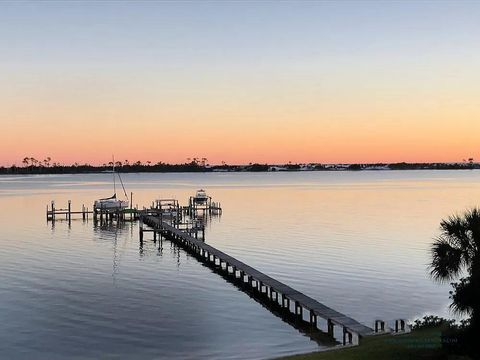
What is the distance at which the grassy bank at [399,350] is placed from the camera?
48.7 ft

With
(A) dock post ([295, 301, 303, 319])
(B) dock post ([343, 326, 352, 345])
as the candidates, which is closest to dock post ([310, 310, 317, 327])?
(A) dock post ([295, 301, 303, 319])

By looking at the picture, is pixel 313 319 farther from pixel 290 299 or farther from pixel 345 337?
pixel 345 337

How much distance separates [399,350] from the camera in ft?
50.7

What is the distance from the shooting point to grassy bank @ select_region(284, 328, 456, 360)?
48.7ft

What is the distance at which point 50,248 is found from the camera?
51094 mm

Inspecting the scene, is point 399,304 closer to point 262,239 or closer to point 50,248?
point 262,239

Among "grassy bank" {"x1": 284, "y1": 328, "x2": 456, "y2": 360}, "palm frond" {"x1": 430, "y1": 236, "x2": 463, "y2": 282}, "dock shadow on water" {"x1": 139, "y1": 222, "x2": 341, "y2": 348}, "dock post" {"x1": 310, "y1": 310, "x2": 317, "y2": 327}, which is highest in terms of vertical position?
"palm frond" {"x1": 430, "y1": 236, "x2": 463, "y2": 282}

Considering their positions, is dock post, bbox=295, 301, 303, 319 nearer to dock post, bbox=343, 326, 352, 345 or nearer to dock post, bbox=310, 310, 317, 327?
dock post, bbox=310, 310, 317, 327

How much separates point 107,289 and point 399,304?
1623 cm

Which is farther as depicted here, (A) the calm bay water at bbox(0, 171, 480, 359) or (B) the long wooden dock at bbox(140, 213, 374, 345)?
(A) the calm bay water at bbox(0, 171, 480, 359)

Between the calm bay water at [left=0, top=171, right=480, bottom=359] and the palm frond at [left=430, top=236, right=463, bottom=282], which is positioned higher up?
the palm frond at [left=430, top=236, right=463, bottom=282]

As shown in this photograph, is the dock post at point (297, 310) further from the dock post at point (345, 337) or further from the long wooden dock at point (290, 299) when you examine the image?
the dock post at point (345, 337)

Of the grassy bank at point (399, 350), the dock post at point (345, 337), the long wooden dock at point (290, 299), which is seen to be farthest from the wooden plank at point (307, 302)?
the grassy bank at point (399, 350)

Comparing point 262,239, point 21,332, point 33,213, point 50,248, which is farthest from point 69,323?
point 33,213
